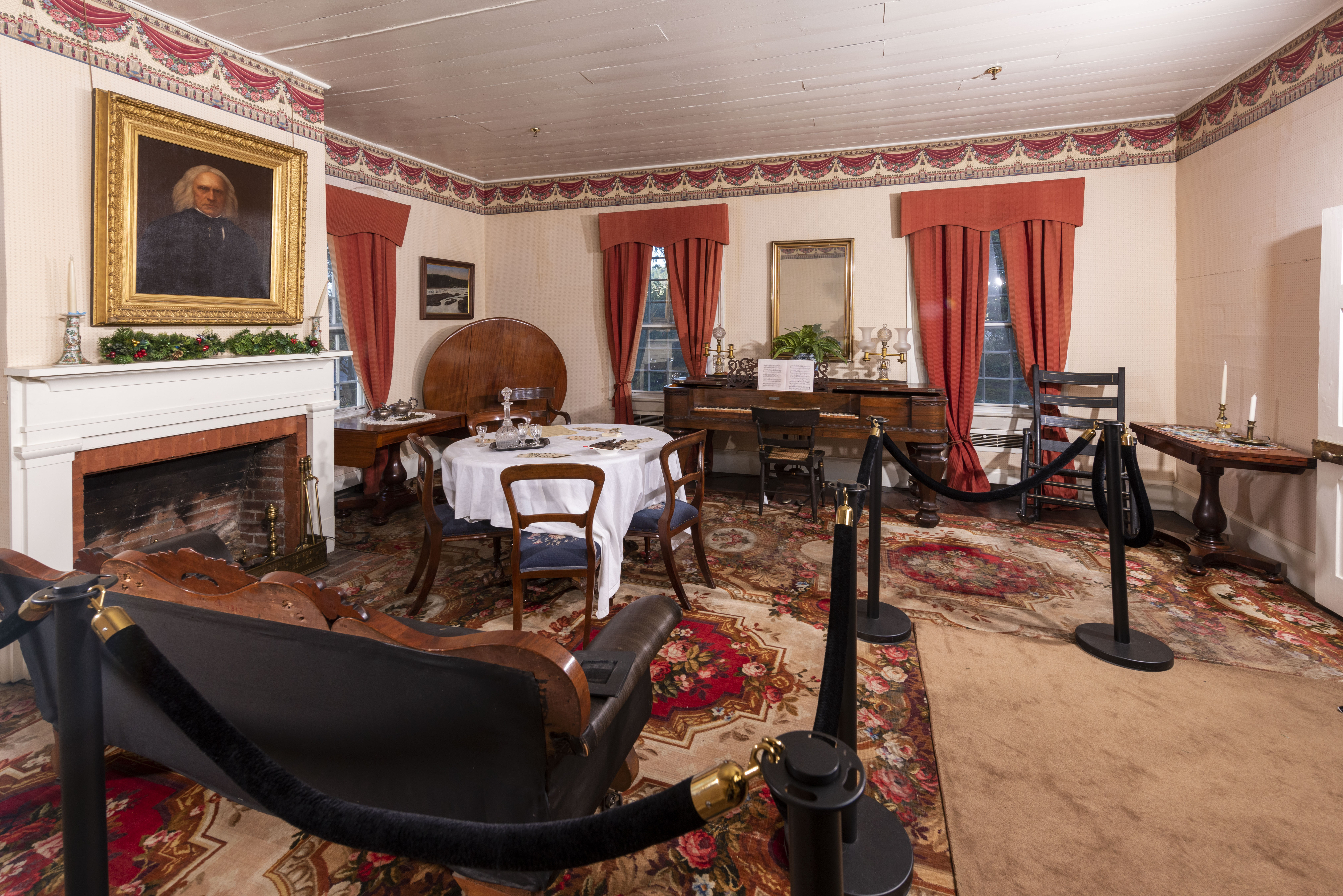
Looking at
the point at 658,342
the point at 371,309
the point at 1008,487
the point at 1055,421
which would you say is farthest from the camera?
the point at 658,342

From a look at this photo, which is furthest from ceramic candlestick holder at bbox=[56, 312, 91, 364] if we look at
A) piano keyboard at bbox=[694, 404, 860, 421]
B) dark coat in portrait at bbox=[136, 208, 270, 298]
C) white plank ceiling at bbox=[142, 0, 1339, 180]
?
piano keyboard at bbox=[694, 404, 860, 421]

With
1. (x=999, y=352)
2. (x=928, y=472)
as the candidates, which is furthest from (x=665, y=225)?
(x=928, y=472)

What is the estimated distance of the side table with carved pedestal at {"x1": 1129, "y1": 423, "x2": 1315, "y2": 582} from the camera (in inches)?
140

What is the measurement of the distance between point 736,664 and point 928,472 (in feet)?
9.81

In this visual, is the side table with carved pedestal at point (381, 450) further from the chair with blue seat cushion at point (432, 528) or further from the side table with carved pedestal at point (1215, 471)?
the side table with carved pedestal at point (1215, 471)

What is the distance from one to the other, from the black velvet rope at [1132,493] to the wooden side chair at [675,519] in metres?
1.91

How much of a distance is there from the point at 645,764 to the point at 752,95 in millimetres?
4301

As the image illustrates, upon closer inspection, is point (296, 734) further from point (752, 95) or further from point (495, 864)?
point (752, 95)

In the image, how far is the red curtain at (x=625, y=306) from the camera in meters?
6.65

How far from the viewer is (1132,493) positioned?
3104mm

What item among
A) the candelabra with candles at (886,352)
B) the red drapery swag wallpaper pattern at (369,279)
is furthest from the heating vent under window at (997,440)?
the red drapery swag wallpaper pattern at (369,279)

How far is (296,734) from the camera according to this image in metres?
1.42

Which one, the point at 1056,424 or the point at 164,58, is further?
the point at 1056,424

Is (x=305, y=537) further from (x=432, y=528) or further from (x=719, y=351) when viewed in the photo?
(x=719, y=351)
